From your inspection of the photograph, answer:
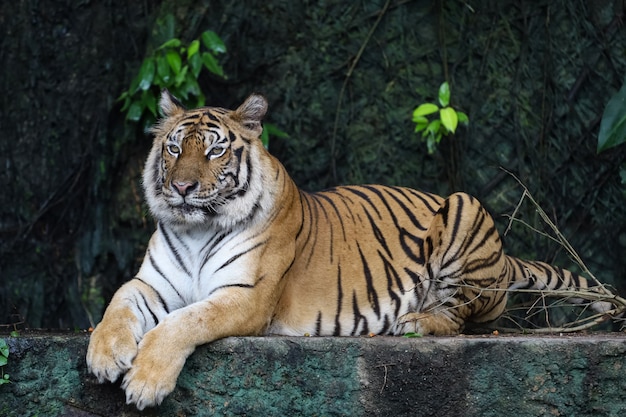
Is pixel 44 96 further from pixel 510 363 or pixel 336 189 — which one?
pixel 510 363

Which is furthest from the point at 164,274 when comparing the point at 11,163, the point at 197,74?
the point at 11,163

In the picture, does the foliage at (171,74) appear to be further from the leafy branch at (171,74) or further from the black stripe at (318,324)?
the black stripe at (318,324)

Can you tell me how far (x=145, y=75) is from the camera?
21.1 feet

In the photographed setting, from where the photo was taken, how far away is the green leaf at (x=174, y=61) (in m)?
6.38

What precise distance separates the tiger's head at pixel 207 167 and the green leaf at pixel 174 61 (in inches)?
66.9

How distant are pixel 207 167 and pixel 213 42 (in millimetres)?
2202

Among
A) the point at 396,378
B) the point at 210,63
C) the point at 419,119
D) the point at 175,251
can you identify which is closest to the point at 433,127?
the point at 419,119

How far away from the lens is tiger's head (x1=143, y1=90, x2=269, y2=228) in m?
4.34

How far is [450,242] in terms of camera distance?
5020 mm

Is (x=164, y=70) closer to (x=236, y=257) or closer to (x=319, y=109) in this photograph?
(x=319, y=109)

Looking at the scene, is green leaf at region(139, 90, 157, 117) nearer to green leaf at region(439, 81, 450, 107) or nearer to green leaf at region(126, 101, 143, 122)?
green leaf at region(126, 101, 143, 122)

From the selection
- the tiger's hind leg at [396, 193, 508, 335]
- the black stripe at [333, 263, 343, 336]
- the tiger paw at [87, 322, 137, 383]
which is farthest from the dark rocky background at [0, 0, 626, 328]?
the tiger paw at [87, 322, 137, 383]

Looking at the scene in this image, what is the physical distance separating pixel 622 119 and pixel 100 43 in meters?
3.74

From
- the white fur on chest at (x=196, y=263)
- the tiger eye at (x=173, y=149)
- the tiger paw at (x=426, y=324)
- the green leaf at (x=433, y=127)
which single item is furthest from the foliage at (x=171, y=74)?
the tiger paw at (x=426, y=324)
